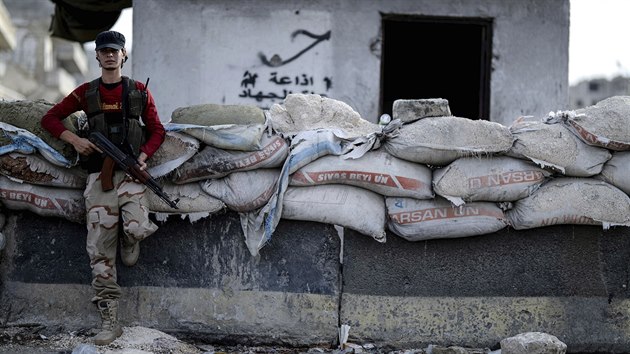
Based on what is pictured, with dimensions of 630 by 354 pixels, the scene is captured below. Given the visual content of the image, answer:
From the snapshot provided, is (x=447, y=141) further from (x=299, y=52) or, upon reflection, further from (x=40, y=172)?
(x=299, y=52)

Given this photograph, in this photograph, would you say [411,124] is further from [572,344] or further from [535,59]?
[535,59]

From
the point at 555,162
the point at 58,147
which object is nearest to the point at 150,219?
the point at 58,147

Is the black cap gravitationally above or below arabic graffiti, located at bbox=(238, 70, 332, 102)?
below

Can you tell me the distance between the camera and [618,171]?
4.41 meters

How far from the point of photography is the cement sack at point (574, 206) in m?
4.34

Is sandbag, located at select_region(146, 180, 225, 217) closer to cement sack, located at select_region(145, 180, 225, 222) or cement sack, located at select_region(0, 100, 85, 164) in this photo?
cement sack, located at select_region(145, 180, 225, 222)

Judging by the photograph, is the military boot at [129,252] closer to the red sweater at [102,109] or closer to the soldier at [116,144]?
the soldier at [116,144]

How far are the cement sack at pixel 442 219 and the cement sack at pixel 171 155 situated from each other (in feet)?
3.99

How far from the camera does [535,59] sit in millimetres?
7805

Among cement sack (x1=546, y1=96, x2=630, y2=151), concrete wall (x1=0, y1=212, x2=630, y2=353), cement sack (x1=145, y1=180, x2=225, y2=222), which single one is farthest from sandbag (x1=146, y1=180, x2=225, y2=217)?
cement sack (x1=546, y1=96, x2=630, y2=151)

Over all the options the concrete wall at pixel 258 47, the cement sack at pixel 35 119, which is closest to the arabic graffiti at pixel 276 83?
the concrete wall at pixel 258 47

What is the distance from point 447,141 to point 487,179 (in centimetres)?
32

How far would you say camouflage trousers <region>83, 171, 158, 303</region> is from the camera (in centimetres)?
414

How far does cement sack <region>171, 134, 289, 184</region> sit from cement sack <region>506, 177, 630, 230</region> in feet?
4.80
